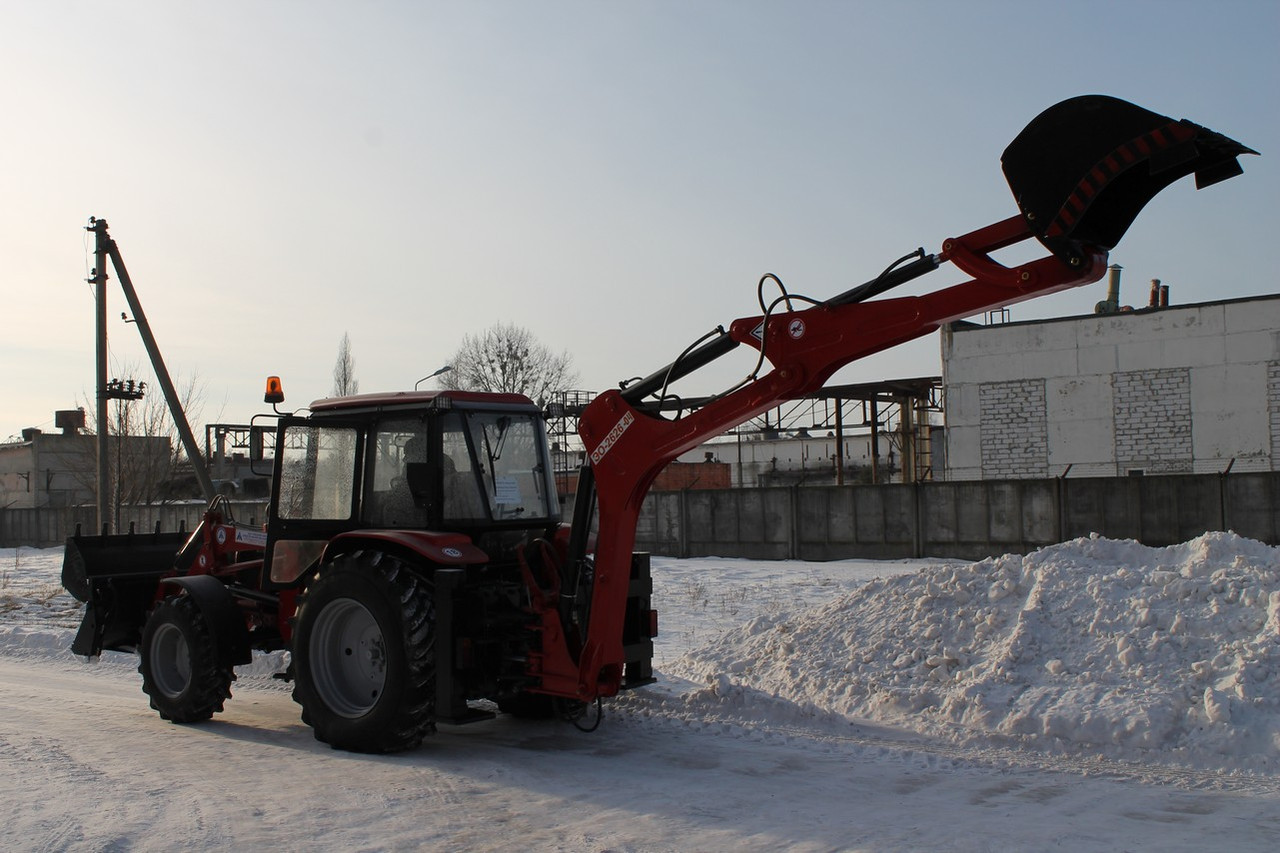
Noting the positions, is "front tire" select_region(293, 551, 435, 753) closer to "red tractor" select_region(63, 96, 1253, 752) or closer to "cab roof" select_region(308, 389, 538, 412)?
"red tractor" select_region(63, 96, 1253, 752)

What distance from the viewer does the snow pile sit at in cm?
718

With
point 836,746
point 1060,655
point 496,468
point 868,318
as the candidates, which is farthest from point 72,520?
point 868,318

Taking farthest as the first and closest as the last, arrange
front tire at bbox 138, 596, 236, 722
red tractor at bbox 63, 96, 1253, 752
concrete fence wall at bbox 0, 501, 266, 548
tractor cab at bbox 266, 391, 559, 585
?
concrete fence wall at bbox 0, 501, 266, 548, front tire at bbox 138, 596, 236, 722, tractor cab at bbox 266, 391, 559, 585, red tractor at bbox 63, 96, 1253, 752

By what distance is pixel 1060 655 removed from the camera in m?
8.23

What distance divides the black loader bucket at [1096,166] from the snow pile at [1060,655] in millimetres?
3392

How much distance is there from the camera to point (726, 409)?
22.0 feet

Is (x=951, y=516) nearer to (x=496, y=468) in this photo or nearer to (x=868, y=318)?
(x=496, y=468)

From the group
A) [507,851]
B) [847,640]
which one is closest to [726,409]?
[507,851]

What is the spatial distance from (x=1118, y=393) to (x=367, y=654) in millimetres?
25073

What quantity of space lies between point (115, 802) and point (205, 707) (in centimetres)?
219

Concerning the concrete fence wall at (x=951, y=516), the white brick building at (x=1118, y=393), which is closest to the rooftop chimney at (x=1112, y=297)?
the white brick building at (x=1118, y=393)

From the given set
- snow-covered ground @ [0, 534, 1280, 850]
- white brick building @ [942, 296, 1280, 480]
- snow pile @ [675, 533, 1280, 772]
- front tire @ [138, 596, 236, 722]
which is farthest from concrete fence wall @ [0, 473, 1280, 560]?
snow-covered ground @ [0, 534, 1280, 850]

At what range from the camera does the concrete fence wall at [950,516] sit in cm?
2012

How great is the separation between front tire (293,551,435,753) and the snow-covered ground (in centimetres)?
22
